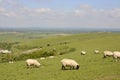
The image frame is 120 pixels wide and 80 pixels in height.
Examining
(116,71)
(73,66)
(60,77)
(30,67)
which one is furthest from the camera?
(30,67)

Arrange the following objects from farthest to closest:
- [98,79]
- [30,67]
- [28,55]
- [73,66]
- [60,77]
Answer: [28,55] < [30,67] < [73,66] < [60,77] < [98,79]

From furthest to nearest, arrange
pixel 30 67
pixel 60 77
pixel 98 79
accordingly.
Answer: pixel 30 67
pixel 60 77
pixel 98 79

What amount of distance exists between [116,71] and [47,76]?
26.2 ft

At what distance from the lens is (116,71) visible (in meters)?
29.7

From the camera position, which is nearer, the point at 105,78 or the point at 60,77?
the point at 105,78

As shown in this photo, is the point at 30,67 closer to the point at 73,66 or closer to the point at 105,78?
the point at 73,66

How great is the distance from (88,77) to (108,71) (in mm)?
4086

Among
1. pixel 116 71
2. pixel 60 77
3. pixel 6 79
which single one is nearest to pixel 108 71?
pixel 116 71

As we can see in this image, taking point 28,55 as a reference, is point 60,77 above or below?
above

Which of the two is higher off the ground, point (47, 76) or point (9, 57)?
point (47, 76)

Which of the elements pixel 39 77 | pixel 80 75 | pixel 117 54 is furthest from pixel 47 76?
pixel 117 54

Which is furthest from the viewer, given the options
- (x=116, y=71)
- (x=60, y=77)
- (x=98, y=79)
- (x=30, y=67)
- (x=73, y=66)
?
(x=30, y=67)

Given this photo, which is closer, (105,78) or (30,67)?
(105,78)

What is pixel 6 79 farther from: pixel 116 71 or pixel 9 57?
pixel 9 57
